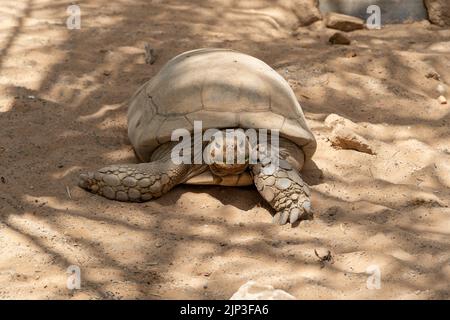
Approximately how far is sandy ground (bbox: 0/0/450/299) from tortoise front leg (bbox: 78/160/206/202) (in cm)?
7

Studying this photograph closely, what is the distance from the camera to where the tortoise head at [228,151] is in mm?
4273

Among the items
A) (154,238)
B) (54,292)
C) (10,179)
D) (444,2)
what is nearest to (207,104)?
(154,238)

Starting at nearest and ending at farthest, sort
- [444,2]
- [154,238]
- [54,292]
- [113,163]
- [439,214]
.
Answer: [54,292]
[154,238]
[439,214]
[113,163]
[444,2]

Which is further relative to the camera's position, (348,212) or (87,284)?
(348,212)

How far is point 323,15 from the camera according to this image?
24.3 ft

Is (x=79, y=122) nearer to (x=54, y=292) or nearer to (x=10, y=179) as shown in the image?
(x=10, y=179)

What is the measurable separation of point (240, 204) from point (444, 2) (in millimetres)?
3905

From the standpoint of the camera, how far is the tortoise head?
4273 millimetres

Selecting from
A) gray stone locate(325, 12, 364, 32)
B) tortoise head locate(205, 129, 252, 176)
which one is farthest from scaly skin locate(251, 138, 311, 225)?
gray stone locate(325, 12, 364, 32)

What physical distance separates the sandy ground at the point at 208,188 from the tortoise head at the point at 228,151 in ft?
0.83
